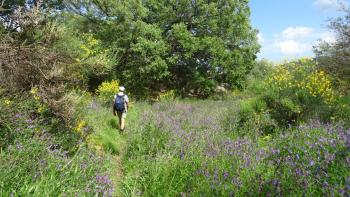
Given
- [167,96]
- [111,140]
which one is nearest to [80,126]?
[111,140]

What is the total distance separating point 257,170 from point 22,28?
16.0ft

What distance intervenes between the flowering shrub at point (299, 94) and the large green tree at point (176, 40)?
10317 millimetres

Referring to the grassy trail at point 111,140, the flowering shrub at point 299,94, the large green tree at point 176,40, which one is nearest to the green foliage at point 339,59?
the flowering shrub at point 299,94

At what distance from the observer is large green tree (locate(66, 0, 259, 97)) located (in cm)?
2064

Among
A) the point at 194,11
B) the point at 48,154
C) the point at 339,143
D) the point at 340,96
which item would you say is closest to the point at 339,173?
the point at 339,143

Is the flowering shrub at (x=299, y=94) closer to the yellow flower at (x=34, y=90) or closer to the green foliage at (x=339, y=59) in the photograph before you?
the green foliage at (x=339, y=59)

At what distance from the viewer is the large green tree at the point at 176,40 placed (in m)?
20.6

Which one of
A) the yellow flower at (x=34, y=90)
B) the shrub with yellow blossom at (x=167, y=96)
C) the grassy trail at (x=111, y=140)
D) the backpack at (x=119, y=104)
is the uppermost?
the yellow flower at (x=34, y=90)

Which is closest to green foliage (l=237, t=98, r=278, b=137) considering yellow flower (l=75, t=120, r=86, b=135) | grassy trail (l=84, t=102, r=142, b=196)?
grassy trail (l=84, t=102, r=142, b=196)

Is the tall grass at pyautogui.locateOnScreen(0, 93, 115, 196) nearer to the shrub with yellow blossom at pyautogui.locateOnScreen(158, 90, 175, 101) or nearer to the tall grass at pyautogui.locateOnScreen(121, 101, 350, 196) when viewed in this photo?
the tall grass at pyautogui.locateOnScreen(121, 101, 350, 196)

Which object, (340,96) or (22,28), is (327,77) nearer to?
(340,96)

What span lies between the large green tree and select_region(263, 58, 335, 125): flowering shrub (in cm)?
1032

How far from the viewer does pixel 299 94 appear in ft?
34.2

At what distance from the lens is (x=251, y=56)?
76.5 feet
